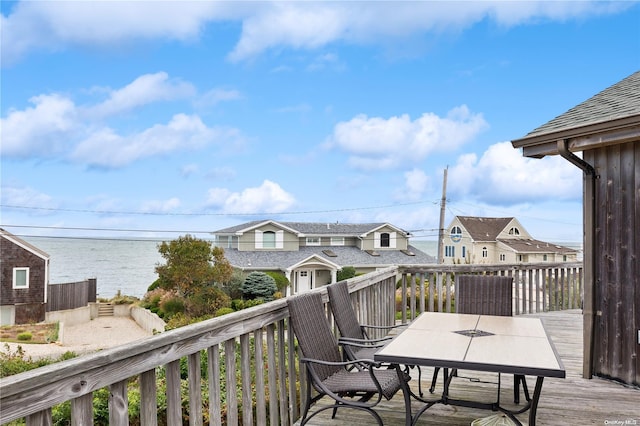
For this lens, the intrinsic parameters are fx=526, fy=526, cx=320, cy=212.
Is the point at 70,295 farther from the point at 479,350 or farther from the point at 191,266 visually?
the point at 479,350

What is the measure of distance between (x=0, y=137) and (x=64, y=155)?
605 cm

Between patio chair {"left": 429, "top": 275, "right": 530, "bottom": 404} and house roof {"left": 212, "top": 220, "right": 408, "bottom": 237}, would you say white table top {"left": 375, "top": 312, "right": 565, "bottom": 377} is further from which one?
house roof {"left": 212, "top": 220, "right": 408, "bottom": 237}

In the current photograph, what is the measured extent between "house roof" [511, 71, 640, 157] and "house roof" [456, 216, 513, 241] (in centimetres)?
2532

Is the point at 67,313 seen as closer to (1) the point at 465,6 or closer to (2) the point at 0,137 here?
(1) the point at 465,6

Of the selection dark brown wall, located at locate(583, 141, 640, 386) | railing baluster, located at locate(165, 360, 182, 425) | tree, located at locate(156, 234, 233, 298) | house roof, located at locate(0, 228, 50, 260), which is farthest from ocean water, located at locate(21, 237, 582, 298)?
railing baluster, located at locate(165, 360, 182, 425)

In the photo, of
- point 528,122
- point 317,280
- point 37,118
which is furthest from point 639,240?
point 37,118

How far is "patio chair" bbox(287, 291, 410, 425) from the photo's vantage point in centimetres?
320

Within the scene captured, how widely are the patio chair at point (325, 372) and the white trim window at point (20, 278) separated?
28106mm

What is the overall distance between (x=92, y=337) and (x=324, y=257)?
1220cm

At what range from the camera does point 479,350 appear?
10.3 feet

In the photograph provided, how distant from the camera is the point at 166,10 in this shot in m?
15.0

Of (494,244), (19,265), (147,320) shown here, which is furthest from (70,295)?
(494,244)

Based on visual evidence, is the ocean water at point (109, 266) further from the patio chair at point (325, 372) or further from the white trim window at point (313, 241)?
the patio chair at point (325, 372)

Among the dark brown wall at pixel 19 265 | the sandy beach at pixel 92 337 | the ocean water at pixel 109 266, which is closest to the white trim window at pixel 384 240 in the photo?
the ocean water at pixel 109 266
